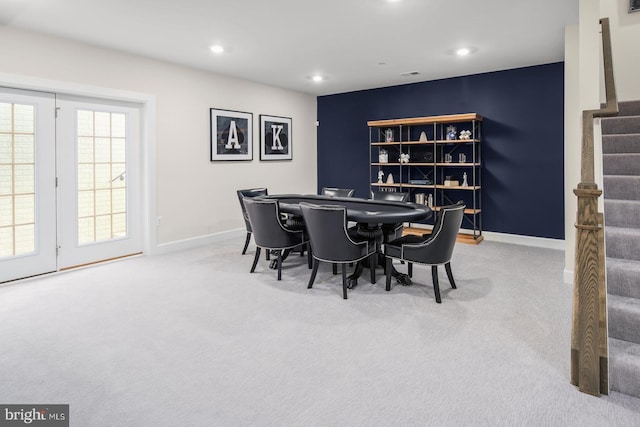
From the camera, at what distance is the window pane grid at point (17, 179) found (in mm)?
4027

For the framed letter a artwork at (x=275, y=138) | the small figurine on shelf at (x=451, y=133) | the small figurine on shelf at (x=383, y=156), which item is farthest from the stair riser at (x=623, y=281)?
the framed letter a artwork at (x=275, y=138)

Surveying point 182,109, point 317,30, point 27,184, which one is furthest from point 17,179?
point 317,30

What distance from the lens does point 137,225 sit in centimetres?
532

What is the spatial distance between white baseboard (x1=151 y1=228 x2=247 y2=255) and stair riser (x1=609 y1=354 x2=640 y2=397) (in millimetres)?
5011

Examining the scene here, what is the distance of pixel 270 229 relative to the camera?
4105 millimetres

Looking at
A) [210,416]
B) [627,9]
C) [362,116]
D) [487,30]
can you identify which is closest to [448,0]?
[487,30]

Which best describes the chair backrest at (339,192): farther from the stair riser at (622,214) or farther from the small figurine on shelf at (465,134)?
Result: the stair riser at (622,214)

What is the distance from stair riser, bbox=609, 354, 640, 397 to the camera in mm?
2031

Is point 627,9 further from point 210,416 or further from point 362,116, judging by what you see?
point 210,416

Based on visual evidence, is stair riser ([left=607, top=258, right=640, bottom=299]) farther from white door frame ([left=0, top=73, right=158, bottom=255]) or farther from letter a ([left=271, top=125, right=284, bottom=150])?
letter a ([left=271, top=125, right=284, bottom=150])

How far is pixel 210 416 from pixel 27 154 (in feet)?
12.3

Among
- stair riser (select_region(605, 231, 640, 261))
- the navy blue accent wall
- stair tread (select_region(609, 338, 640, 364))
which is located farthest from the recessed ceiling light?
stair tread (select_region(609, 338, 640, 364))

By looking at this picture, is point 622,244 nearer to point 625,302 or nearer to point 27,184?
point 625,302

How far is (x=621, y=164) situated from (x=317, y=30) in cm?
306
